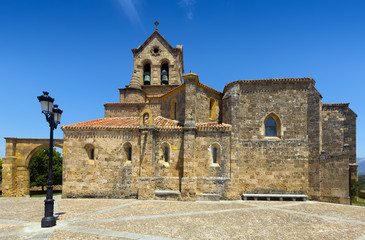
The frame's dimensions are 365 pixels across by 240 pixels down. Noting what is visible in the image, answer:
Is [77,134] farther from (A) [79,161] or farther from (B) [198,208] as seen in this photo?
(B) [198,208]

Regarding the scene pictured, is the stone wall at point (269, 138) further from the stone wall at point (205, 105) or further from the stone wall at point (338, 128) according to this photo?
the stone wall at point (338, 128)

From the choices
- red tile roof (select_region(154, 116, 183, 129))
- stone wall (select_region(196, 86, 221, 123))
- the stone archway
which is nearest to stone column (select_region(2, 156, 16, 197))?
the stone archway

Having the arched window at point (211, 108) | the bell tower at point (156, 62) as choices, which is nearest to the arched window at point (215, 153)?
the arched window at point (211, 108)

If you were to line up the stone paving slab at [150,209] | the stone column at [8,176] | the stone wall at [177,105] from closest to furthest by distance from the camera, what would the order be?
the stone paving slab at [150,209] < the stone wall at [177,105] < the stone column at [8,176]

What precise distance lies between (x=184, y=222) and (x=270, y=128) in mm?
10389

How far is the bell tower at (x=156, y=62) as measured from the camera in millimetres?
23781

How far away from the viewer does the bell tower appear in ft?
78.0

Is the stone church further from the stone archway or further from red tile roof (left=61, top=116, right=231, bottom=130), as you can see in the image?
the stone archway

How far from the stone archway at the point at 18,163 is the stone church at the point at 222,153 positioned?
5.97m

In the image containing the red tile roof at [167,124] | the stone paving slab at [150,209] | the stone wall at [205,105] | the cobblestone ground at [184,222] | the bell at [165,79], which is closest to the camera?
the cobblestone ground at [184,222]

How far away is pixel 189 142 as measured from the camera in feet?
48.6

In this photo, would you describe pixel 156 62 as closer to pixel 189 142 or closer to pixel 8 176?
pixel 189 142

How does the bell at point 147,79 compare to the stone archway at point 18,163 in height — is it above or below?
above

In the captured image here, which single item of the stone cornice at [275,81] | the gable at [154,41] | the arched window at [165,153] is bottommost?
the arched window at [165,153]
